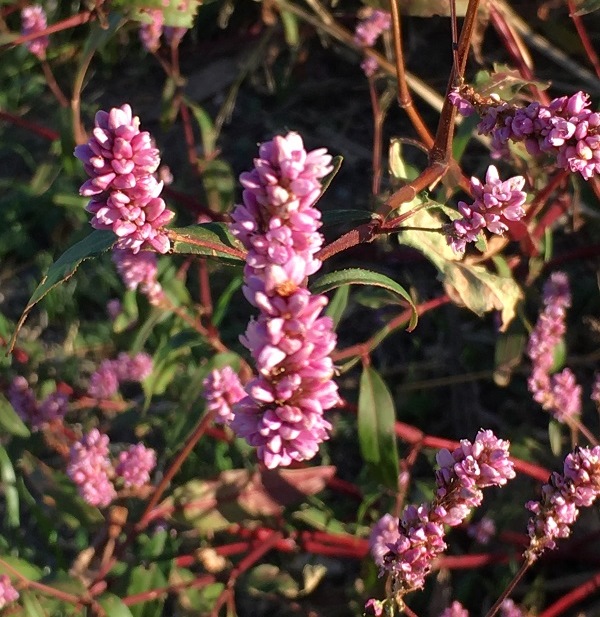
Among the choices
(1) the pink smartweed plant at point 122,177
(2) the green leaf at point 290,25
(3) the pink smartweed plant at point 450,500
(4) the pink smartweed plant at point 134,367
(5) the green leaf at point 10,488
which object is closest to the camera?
(1) the pink smartweed plant at point 122,177

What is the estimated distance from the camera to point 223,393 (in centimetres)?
177

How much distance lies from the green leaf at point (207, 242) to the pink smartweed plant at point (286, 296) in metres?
0.25

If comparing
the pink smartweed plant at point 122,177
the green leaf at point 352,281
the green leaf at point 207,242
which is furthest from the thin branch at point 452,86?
the pink smartweed plant at point 122,177

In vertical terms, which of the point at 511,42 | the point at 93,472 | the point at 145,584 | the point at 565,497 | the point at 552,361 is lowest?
the point at 145,584

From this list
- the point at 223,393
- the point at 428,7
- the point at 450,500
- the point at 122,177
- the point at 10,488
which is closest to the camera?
the point at 122,177

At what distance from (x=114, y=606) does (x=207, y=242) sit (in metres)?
0.96

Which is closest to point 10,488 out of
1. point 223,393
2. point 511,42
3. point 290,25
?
point 223,393

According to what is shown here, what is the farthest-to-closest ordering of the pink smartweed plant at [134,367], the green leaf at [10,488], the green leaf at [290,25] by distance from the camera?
the green leaf at [290,25]
the pink smartweed plant at [134,367]
the green leaf at [10,488]

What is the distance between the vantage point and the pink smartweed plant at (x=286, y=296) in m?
0.88

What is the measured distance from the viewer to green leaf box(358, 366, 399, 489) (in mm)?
1852

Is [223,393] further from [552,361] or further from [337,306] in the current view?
[552,361]

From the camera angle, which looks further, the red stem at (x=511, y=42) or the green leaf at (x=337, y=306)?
the red stem at (x=511, y=42)

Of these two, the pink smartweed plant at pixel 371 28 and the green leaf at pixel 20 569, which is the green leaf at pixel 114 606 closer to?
the green leaf at pixel 20 569

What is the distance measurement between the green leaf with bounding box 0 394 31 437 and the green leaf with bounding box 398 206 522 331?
1.17 meters
